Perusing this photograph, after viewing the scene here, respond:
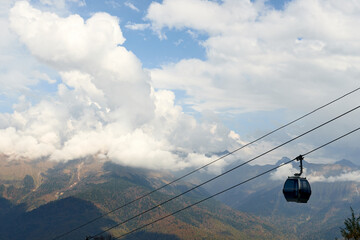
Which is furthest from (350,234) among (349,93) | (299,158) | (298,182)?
(349,93)

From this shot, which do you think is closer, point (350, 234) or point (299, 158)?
point (299, 158)

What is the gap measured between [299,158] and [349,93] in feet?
24.6

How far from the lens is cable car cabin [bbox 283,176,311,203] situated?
36.8 metres

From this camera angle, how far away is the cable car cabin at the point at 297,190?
1451 inches

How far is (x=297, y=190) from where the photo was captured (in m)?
36.8

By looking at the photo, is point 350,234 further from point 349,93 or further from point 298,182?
point 349,93

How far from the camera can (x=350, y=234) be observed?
116 feet

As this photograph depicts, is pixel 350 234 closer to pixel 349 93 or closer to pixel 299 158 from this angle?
pixel 299 158

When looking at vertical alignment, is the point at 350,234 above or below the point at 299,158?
below

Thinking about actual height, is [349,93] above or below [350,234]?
above

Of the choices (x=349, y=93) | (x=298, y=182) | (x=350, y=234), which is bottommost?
(x=350, y=234)

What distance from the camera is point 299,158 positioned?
102ft

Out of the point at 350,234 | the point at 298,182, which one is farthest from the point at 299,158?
the point at 350,234

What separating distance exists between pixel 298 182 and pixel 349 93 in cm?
1197
